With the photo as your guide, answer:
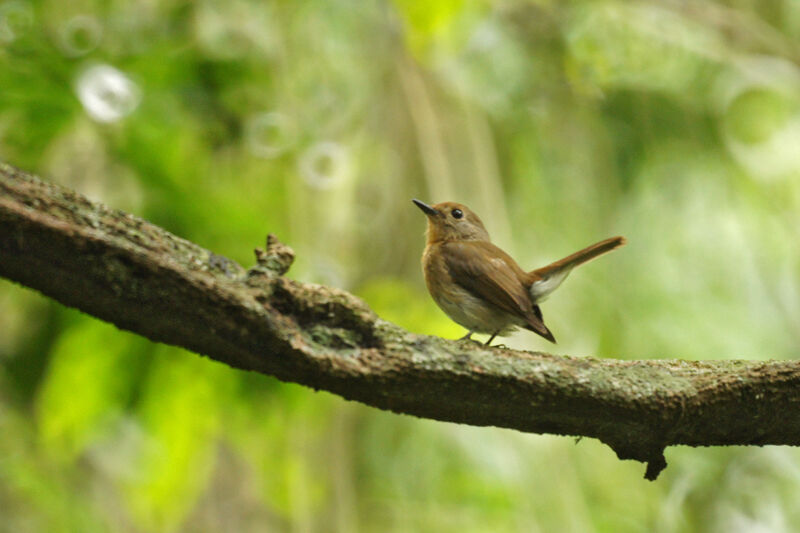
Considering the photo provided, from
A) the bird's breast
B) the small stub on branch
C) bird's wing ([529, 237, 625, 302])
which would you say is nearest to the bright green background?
the bird's breast

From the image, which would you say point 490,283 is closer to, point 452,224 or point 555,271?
point 555,271

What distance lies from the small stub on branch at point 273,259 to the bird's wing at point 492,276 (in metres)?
1.54

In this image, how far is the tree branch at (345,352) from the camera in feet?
5.36

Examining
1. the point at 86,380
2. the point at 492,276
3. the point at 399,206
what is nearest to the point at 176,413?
the point at 86,380

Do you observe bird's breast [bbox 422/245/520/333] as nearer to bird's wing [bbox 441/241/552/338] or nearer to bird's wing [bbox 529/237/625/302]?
bird's wing [bbox 441/241/552/338]

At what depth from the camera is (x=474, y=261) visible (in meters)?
3.54

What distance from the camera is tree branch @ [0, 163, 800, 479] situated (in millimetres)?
1635

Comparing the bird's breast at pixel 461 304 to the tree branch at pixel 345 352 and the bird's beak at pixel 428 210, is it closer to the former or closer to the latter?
the bird's beak at pixel 428 210

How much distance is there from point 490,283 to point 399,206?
4.27 ft

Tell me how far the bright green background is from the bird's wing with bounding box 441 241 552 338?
22 cm

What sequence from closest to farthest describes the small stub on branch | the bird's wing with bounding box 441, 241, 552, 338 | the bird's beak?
1. the small stub on branch
2. the bird's wing with bounding box 441, 241, 552, 338
3. the bird's beak

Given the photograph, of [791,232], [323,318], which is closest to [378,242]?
[791,232]

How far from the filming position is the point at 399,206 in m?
4.62

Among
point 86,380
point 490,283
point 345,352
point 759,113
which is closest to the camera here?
point 345,352
